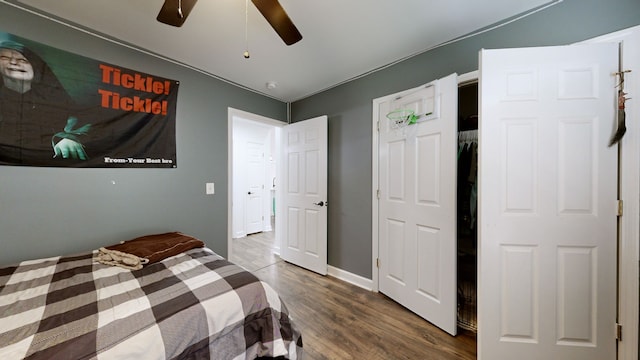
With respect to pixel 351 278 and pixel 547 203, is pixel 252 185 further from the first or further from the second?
pixel 547 203

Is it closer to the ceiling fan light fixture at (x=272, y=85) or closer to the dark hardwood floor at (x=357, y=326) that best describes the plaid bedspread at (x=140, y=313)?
the dark hardwood floor at (x=357, y=326)

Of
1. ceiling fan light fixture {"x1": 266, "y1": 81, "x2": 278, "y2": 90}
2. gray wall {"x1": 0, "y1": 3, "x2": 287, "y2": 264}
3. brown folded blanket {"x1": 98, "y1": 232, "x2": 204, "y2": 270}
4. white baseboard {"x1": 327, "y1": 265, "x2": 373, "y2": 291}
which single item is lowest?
white baseboard {"x1": 327, "y1": 265, "x2": 373, "y2": 291}

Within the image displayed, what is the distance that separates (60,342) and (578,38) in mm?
2997

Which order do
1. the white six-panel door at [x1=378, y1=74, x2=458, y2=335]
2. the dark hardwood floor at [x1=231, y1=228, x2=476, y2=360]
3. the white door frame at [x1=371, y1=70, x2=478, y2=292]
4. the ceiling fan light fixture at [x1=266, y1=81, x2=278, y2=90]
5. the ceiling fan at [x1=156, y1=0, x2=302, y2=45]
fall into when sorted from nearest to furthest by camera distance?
1. the ceiling fan at [x1=156, y1=0, x2=302, y2=45]
2. the dark hardwood floor at [x1=231, y1=228, x2=476, y2=360]
3. the white six-panel door at [x1=378, y1=74, x2=458, y2=335]
4. the white door frame at [x1=371, y1=70, x2=478, y2=292]
5. the ceiling fan light fixture at [x1=266, y1=81, x2=278, y2=90]

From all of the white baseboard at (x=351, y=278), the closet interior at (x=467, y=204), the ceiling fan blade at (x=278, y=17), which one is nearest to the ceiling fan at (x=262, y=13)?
the ceiling fan blade at (x=278, y=17)

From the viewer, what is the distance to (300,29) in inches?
65.1

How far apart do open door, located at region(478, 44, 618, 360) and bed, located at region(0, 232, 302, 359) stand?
137 centimetres

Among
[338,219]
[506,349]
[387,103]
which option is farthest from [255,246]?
[506,349]

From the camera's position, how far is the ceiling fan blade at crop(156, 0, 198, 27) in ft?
3.56

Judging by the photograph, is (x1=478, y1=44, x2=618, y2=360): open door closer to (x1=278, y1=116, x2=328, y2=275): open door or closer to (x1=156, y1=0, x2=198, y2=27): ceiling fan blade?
(x1=278, y1=116, x2=328, y2=275): open door

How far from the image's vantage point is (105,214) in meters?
1.72

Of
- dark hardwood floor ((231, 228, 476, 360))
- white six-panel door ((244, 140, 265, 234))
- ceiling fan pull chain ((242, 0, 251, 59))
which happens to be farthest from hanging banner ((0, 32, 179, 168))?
white six-panel door ((244, 140, 265, 234))

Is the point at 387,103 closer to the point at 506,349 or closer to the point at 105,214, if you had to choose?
the point at 506,349

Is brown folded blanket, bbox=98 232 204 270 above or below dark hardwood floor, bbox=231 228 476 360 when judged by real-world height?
above
